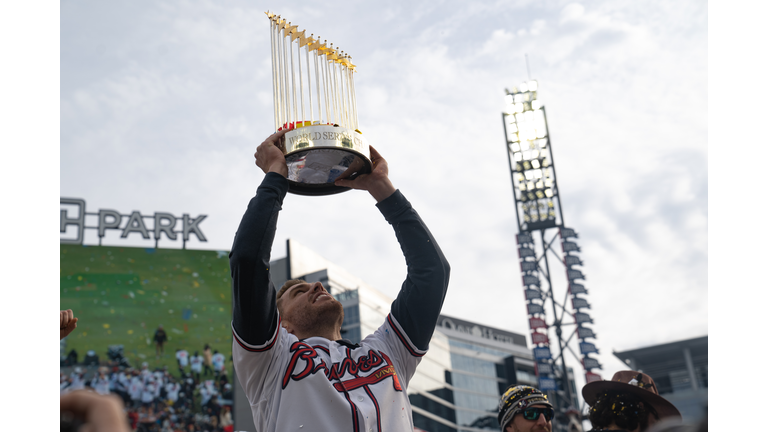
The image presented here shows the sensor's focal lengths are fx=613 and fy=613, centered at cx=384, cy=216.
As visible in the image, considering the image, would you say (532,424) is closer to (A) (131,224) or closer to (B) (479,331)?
(A) (131,224)

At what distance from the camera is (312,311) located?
2.97 metres

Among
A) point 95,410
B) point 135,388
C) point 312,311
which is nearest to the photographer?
point 95,410

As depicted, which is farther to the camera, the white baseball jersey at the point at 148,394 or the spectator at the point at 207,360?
the spectator at the point at 207,360

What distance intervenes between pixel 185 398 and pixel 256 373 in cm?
2354

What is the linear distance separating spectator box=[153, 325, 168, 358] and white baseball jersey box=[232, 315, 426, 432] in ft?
79.3

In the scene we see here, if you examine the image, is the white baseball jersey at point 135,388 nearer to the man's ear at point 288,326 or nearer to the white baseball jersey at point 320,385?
the man's ear at point 288,326

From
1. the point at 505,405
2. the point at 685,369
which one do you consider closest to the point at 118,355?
the point at 505,405

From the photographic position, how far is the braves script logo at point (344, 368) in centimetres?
249

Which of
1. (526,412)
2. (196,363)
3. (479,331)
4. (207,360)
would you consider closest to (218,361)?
(207,360)

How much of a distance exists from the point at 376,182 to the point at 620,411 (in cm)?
186

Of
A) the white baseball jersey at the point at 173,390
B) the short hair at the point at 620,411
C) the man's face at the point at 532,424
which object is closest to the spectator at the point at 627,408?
the short hair at the point at 620,411

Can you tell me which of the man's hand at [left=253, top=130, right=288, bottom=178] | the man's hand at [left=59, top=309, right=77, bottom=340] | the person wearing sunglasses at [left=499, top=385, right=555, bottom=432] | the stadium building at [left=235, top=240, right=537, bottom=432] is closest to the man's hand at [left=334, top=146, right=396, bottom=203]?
the man's hand at [left=253, top=130, right=288, bottom=178]

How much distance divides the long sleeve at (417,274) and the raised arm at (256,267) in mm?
665

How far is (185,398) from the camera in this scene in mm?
23938
